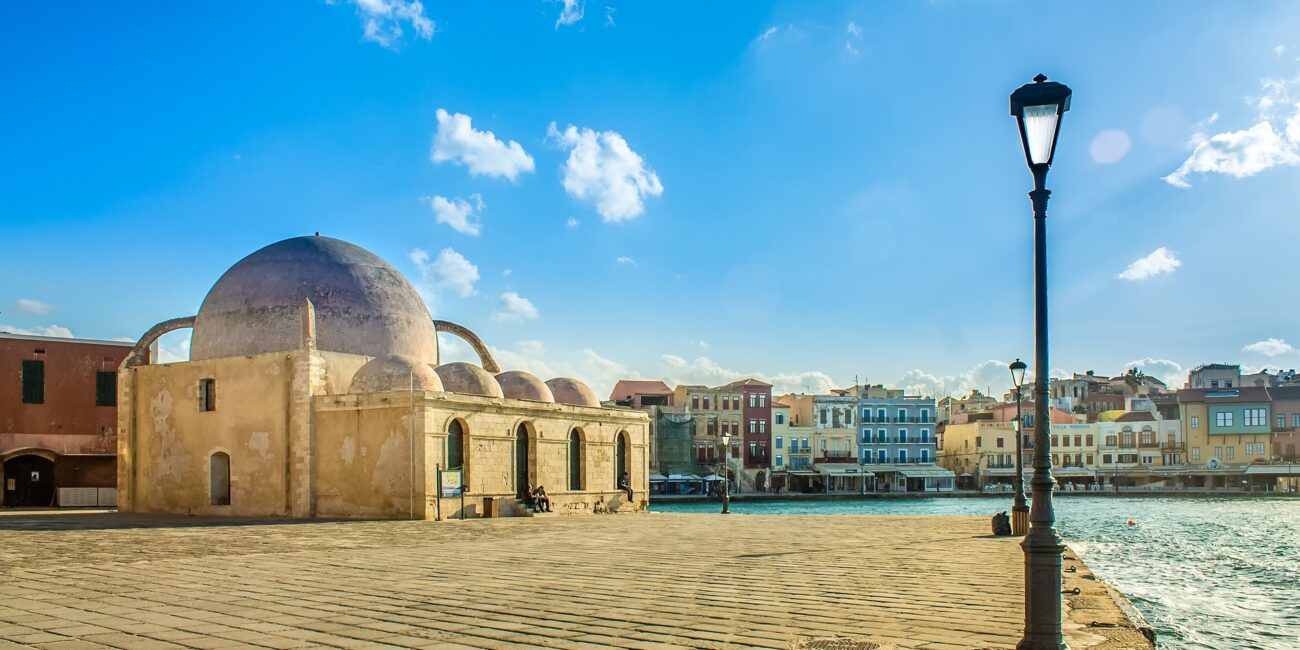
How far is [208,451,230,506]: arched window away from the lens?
96.9ft

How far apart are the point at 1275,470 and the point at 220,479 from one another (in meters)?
83.3

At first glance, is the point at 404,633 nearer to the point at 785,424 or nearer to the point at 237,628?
the point at 237,628

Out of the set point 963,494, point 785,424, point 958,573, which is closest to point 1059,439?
point 963,494

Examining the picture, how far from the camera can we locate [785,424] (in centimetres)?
8362

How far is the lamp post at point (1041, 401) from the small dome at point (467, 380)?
2311cm

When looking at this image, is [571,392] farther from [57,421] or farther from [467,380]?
[57,421]

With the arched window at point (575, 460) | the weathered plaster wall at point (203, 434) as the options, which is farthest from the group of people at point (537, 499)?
the weathered plaster wall at point (203, 434)

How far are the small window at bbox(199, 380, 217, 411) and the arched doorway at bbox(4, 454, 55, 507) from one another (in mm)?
11692

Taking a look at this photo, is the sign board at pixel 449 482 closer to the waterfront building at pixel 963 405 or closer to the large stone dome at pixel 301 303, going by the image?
the large stone dome at pixel 301 303

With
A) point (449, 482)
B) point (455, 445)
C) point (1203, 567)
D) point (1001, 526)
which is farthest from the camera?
point (455, 445)

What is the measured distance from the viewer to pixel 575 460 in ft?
108

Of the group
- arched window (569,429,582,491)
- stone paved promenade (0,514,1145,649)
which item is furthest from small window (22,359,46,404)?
stone paved promenade (0,514,1145,649)

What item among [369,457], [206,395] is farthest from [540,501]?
[206,395]

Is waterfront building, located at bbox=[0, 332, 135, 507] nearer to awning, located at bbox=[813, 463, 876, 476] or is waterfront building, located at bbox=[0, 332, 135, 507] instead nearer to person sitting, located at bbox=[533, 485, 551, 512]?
person sitting, located at bbox=[533, 485, 551, 512]
